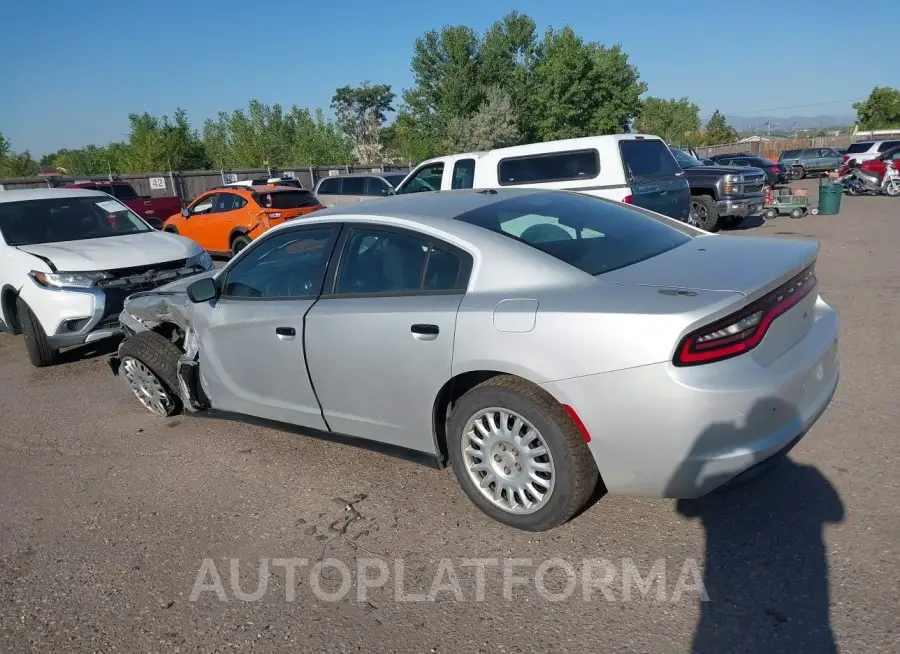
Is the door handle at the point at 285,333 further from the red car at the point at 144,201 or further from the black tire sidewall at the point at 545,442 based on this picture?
the red car at the point at 144,201

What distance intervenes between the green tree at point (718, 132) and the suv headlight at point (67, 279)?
286 ft

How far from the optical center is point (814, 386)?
9.89 feet

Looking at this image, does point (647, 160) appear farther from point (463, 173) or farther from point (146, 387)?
point (146, 387)

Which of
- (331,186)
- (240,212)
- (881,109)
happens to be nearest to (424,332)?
(240,212)

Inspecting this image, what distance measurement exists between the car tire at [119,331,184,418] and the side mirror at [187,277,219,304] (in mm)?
728

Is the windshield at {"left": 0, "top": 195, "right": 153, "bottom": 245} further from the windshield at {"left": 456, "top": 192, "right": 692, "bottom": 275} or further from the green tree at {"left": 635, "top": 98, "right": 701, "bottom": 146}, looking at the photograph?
the green tree at {"left": 635, "top": 98, "right": 701, "bottom": 146}

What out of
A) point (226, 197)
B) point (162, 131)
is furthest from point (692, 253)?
point (162, 131)

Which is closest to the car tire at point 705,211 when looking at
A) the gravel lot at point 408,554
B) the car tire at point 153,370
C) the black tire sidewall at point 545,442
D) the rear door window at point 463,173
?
the rear door window at point 463,173

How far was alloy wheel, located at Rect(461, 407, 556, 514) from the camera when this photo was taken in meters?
3.01

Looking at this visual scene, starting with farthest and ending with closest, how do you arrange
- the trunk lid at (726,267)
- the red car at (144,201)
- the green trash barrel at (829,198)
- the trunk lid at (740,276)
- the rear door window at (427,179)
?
1. the red car at (144,201)
2. the green trash barrel at (829,198)
3. the rear door window at (427,179)
4. the trunk lid at (726,267)
5. the trunk lid at (740,276)

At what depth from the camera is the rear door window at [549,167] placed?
9797 millimetres

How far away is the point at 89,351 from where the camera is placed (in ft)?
24.7

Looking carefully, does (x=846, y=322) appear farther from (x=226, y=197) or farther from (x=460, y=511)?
(x=226, y=197)

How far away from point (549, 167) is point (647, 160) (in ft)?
4.80
